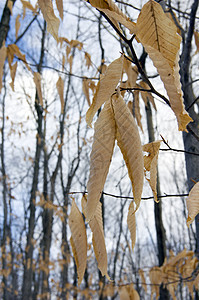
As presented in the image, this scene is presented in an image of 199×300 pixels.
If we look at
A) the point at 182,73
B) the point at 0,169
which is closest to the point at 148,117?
the point at 182,73

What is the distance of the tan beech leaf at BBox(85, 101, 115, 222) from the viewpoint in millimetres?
244

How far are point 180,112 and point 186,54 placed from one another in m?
0.58

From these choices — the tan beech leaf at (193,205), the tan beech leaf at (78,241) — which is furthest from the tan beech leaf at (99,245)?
the tan beech leaf at (193,205)

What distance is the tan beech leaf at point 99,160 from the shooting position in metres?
0.24

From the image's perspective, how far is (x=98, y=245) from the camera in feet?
1.28

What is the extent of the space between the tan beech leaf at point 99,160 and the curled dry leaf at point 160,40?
0.07 m

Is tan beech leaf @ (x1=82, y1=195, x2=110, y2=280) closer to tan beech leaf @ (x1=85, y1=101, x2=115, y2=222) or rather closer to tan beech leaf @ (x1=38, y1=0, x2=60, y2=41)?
tan beech leaf @ (x1=85, y1=101, x2=115, y2=222)

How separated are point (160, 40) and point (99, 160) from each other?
15 cm

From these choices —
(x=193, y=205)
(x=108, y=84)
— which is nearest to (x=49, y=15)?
(x=108, y=84)

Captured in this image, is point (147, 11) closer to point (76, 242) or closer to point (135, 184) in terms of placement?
point (135, 184)

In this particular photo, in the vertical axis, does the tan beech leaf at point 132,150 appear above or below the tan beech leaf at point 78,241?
above

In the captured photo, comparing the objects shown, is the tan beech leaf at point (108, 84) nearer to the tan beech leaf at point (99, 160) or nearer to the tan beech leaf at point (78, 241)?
the tan beech leaf at point (99, 160)

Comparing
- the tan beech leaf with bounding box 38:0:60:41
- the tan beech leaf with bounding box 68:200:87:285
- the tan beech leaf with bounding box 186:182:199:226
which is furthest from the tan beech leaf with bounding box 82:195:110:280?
the tan beech leaf with bounding box 38:0:60:41

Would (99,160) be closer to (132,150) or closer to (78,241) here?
(132,150)
